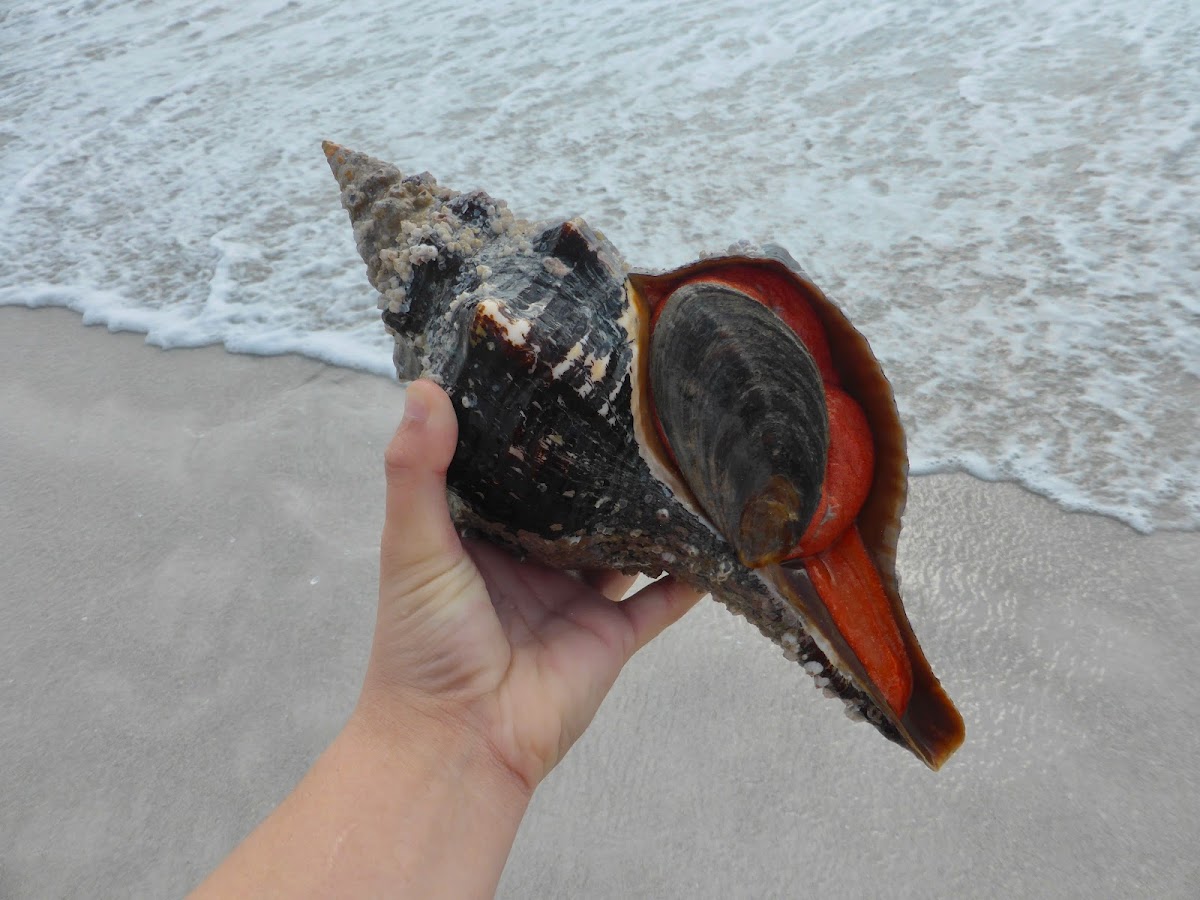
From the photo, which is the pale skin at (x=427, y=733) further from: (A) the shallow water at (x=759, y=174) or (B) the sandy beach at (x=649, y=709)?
(A) the shallow water at (x=759, y=174)

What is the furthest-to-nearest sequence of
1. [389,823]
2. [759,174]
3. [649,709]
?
[759,174], [649,709], [389,823]

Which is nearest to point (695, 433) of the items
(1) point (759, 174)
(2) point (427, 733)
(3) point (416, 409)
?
(3) point (416, 409)

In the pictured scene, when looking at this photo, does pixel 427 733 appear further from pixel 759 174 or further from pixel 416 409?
pixel 759 174

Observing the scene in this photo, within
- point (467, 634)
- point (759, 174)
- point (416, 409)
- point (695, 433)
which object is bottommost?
point (759, 174)

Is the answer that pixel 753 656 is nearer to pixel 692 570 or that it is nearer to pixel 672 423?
pixel 692 570

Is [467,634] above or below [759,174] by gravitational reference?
above

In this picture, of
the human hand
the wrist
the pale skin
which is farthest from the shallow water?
the wrist

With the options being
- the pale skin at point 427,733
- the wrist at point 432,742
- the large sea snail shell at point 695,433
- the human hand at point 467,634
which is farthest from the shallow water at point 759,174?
the wrist at point 432,742

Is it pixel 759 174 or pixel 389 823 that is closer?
pixel 389 823
